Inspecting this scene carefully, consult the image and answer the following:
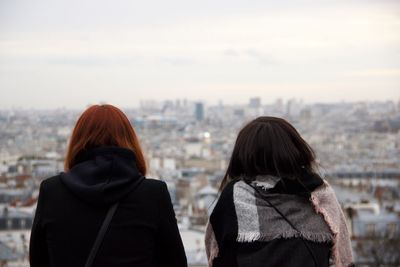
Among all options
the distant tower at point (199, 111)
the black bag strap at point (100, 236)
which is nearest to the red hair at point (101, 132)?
the black bag strap at point (100, 236)

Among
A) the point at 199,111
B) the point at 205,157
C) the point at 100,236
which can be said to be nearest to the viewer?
the point at 100,236

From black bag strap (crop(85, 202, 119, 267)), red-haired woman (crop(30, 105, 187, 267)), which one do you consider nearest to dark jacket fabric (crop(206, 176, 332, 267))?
red-haired woman (crop(30, 105, 187, 267))

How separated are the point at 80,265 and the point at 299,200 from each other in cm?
46

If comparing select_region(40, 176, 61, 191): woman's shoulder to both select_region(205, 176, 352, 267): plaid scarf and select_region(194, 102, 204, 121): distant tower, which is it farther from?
select_region(194, 102, 204, 121): distant tower

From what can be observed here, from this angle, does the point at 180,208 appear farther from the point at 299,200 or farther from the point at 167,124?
the point at 167,124

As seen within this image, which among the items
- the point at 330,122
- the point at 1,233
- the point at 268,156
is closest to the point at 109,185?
the point at 268,156

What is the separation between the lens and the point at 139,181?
1.51 meters

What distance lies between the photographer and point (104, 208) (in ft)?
4.86

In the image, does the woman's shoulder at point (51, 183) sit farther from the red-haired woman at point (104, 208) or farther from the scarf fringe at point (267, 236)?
the scarf fringe at point (267, 236)

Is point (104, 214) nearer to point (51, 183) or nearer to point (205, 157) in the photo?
point (51, 183)

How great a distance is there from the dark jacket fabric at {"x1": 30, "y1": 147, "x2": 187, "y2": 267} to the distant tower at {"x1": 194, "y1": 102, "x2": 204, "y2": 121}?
66.8 m

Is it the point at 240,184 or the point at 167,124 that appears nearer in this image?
the point at 240,184

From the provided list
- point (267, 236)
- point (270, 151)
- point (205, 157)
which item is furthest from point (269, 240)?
point (205, 157)

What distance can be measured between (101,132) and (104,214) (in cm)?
18
